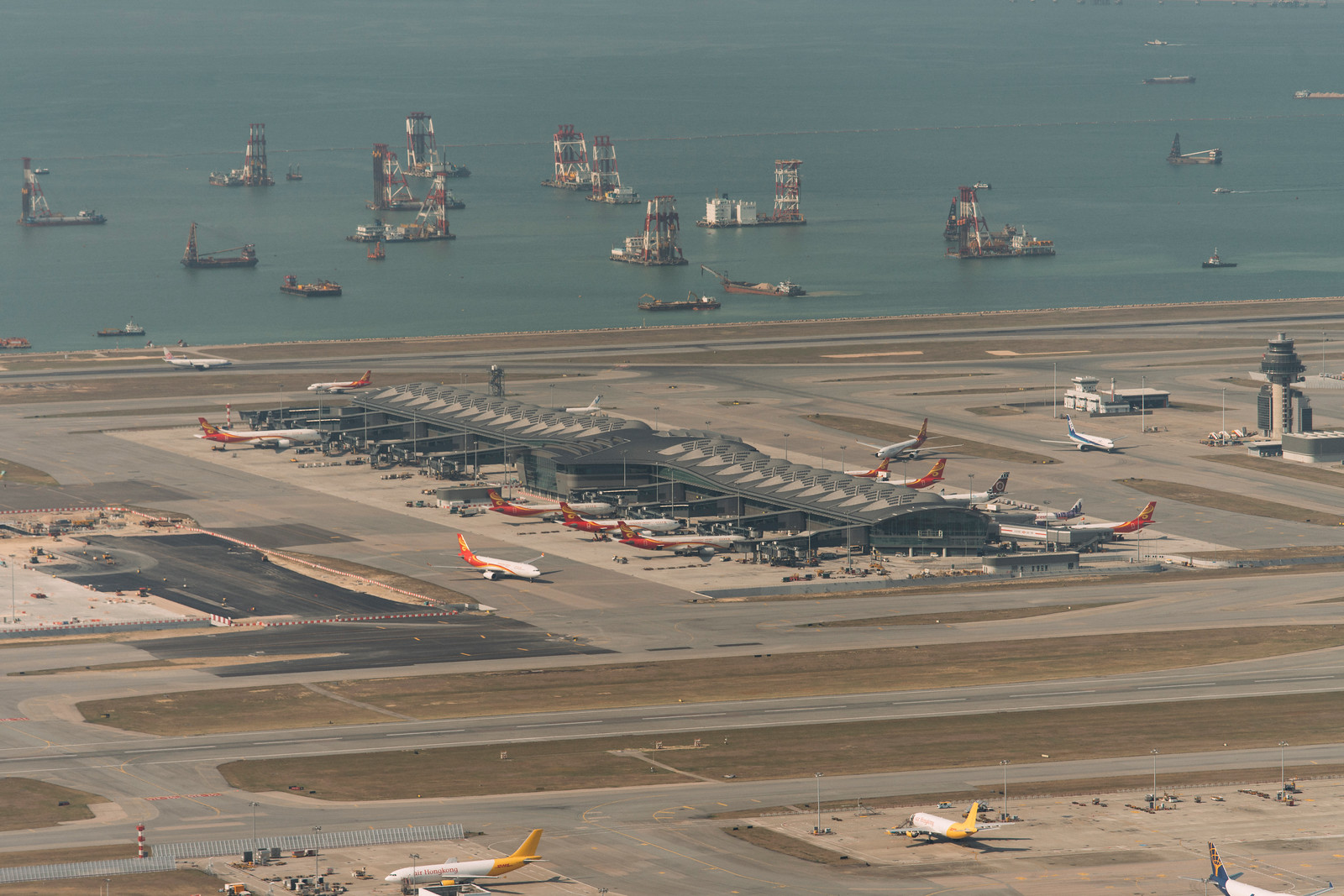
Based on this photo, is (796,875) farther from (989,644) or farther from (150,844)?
(989,644)

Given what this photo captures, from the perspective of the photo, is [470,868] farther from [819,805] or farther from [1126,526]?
[1126,526]

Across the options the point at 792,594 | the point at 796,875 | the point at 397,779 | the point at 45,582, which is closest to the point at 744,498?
the point at 792,594

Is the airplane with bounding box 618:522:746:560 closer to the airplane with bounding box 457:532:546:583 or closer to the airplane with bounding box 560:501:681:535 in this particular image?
the airplane with bounding box 560:501:681:535

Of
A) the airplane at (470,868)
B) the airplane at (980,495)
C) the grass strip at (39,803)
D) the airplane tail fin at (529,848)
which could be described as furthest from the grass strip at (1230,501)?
the grass strip at (39,803)

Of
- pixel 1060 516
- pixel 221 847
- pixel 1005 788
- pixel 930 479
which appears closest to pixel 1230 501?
pixel 1060 516

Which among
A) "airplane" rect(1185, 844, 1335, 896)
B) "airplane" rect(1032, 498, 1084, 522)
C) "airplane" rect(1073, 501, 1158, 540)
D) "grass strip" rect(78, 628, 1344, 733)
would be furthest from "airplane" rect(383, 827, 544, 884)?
"airplane" rect(1032, 498, 1084, 522)

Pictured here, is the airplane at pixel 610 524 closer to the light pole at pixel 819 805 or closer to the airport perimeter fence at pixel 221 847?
the light pole at pixel 819 805
